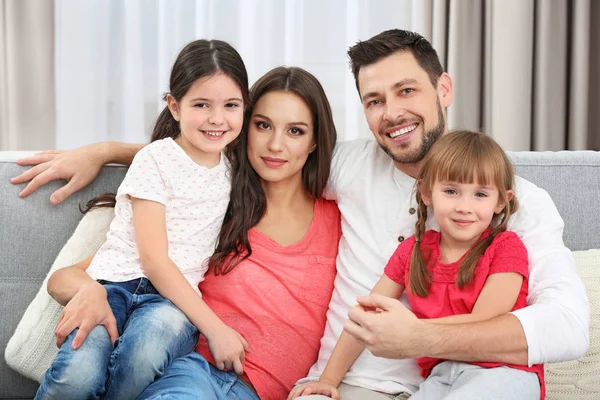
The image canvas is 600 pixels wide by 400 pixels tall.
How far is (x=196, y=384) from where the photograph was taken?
1.61 meters

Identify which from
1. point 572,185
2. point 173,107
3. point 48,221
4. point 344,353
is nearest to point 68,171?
point 48,221

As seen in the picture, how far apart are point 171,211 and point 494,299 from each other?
0.78 meters

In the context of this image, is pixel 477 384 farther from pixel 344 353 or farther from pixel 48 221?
pixel 48 221

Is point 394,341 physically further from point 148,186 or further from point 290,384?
point 148,186

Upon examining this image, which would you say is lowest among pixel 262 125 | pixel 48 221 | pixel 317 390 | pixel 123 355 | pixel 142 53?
pixel 317 390

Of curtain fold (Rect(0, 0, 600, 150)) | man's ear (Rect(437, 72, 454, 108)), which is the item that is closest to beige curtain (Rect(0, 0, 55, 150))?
curtain fold (Rect(0, 0, 600, 150))

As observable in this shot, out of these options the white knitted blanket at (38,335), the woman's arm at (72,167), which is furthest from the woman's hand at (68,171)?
the white knitted blanket at (38,335)

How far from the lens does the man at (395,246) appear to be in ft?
4.97

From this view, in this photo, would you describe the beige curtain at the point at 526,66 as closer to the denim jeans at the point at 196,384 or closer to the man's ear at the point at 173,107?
the man's ear at the point at 173,107

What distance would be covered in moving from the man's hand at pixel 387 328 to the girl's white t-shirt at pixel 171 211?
0.46 meters

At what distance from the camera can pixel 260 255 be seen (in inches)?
75.0

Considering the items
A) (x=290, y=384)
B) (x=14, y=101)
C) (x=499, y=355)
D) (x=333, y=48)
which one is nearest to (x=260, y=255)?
(x=290, y=384)

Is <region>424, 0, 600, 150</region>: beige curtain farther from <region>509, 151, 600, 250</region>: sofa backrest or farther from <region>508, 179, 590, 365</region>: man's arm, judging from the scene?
<region>508, 179, 590, 365</region>: man's arm

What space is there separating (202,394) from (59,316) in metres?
0.39
